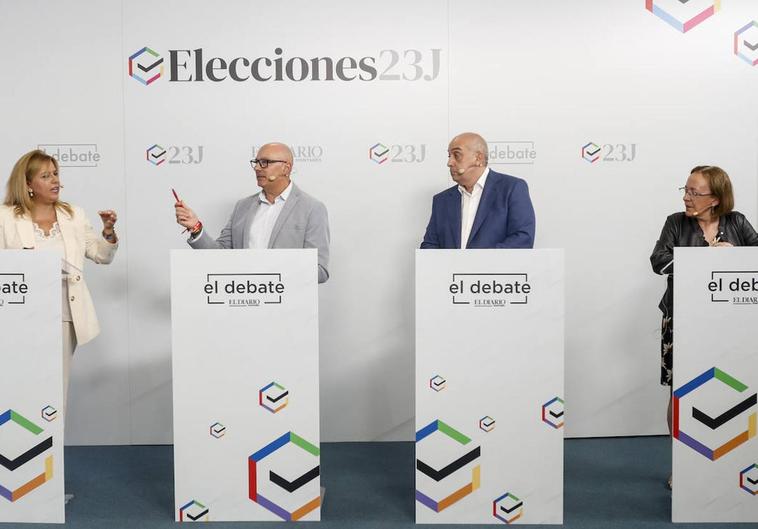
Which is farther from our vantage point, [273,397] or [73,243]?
[73,243]

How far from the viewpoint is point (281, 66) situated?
4.55m

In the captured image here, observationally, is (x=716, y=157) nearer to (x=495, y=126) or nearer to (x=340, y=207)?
(x=495, y=126)

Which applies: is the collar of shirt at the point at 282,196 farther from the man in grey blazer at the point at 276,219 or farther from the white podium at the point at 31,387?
the white podium at the point at 31,387

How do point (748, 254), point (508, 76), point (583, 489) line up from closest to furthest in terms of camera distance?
point (748, 254) < point (583, 489) < point (508, 76)

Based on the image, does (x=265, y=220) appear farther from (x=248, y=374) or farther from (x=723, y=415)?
(x=723, y=415)

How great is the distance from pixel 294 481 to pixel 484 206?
1589 millimetres

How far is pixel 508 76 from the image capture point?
457 cm

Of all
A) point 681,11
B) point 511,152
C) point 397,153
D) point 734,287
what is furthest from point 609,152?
point 734,287

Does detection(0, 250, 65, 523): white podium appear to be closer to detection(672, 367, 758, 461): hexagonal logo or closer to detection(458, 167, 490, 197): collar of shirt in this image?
detection(458, 167, 490, 197): collar of shirt

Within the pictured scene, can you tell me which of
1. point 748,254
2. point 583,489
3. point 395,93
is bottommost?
point 583,489

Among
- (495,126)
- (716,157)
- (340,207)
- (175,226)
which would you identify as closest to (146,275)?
(175,226)

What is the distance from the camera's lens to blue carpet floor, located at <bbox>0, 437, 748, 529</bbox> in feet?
10.7

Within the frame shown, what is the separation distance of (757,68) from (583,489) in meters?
2.79

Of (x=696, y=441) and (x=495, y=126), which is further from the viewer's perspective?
(x=495, y=126)
